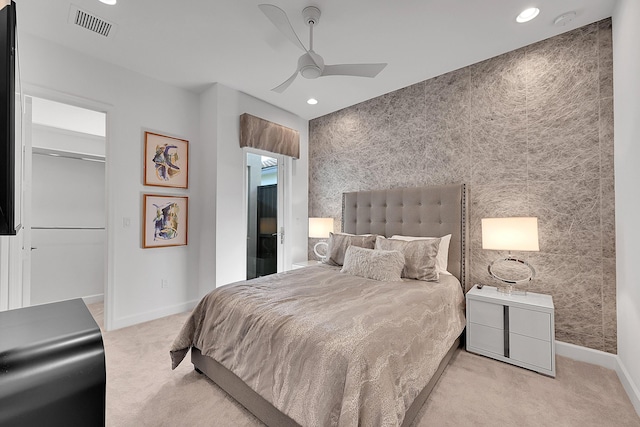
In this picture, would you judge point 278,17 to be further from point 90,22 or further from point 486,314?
point 486,314

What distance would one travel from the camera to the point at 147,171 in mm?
3295

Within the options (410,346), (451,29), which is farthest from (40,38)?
(410,346)

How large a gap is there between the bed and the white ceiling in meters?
2.23

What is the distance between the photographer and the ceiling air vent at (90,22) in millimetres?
2254

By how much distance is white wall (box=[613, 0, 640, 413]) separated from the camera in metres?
1.80

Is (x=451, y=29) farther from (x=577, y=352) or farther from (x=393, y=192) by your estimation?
(x=577, y=352)

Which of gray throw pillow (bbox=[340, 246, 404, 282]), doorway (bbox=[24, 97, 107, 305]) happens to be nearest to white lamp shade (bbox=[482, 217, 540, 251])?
gray throw pillow (bbox=[340, 246, 404, 282])

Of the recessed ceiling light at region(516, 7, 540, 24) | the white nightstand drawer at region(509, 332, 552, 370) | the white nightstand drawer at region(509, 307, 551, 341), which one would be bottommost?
the white nightstand drawer at region(509, 332, 552, 370)

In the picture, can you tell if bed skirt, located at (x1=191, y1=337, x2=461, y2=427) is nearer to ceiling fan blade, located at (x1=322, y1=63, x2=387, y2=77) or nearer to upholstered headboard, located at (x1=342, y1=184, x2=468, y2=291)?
upholstered headboard, located at (x1=342, y1=184, x2=468, y2=291)

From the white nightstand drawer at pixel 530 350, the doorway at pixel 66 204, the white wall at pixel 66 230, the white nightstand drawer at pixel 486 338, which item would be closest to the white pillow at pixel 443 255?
the white nightstand drawer at pixel 486 338

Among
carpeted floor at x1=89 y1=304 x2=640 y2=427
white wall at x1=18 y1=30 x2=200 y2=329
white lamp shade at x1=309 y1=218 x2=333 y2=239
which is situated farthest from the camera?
white lamp shade at x1=309 y1=218 x2=333 y2=239

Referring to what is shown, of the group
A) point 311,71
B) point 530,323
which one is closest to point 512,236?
point 530,323

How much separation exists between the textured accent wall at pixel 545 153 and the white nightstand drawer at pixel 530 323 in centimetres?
51

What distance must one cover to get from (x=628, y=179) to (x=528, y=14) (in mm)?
1492
